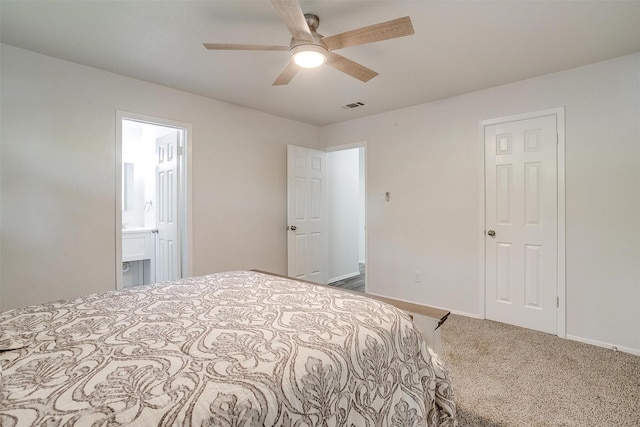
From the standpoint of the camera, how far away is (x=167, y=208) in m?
3.46

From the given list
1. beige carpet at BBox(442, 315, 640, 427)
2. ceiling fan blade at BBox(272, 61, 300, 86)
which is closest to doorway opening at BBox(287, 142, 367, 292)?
ceiling fan blade at BBox(272, 61, 300, 86)

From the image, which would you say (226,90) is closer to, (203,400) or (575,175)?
(203,400)

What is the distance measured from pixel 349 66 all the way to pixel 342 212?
332 cm

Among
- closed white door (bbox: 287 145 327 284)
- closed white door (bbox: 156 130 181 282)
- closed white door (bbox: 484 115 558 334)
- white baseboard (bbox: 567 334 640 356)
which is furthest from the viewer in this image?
closed white door (bbox: 287 145 327 284)

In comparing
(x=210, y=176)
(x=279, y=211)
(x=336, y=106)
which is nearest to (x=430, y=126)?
(x=336, y=106)

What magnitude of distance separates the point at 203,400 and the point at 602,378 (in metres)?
2.69

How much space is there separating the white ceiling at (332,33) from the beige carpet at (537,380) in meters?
2.38

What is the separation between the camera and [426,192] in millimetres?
3590

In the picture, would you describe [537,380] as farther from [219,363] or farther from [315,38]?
[315,38]

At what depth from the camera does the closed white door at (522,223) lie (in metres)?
2.81

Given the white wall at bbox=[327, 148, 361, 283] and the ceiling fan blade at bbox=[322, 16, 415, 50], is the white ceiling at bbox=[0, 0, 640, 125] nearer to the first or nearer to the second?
the ceiling fan blade at bbox=[322, 16, 415, 50]

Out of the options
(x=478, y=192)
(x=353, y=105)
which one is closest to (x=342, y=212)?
(x=353, y=105)

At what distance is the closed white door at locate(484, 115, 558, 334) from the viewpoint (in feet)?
9.23

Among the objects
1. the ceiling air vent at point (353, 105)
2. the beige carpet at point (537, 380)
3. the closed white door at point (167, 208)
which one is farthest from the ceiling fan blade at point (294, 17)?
the beige carpet at point (537, 380)
